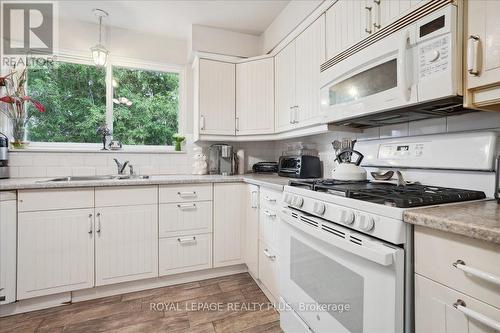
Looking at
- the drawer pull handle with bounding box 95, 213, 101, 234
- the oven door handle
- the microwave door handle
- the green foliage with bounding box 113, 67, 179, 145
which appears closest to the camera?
the oven door handle

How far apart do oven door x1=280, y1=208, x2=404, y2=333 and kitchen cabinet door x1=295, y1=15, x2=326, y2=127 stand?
2.79 feet

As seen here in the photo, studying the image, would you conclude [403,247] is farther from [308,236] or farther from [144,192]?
[144,192]

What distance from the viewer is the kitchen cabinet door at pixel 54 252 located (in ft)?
5.43

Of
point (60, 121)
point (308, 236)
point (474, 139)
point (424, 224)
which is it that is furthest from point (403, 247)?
point (60, 121)

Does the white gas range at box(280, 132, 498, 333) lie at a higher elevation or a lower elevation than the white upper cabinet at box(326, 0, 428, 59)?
lower

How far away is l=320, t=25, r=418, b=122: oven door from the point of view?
1039mm

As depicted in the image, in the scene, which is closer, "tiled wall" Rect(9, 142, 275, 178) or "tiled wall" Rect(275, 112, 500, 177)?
"tiled wall" Rect(275, 112, 500, 177)

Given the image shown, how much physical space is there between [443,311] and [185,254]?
70.9 inches

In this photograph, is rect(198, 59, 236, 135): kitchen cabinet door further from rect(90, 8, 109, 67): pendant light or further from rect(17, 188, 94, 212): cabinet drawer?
rect(17, 188, 94, 212): cabinet drawer

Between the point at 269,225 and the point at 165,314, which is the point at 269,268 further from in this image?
the point at 165,314

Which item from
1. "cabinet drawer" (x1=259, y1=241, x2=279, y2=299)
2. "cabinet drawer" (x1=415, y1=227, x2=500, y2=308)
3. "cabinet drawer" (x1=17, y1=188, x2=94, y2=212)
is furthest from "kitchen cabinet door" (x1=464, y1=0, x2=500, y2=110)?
"cabinet drawer" (x1=17, y1=188, x2=94, y2=212)

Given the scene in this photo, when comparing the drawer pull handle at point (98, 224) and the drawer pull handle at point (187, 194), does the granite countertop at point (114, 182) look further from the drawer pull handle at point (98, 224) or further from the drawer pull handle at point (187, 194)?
the drawer pull handle at point (98, 224)

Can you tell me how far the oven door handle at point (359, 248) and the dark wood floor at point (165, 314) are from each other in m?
0.84

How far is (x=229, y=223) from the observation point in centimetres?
220
